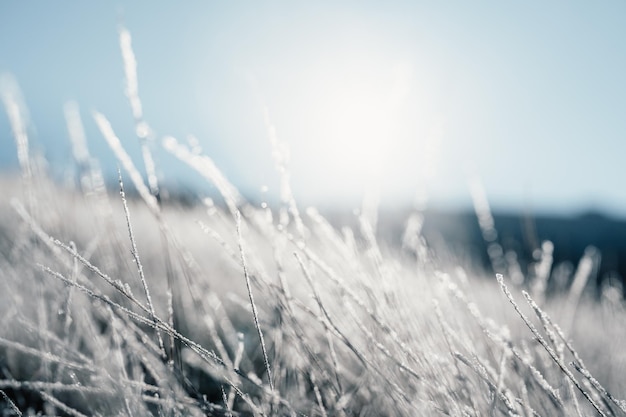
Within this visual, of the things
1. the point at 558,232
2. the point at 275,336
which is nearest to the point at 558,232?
the point at 558,232

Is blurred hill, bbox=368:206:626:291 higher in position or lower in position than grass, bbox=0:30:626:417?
lower

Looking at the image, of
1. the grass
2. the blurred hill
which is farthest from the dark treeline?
the grass

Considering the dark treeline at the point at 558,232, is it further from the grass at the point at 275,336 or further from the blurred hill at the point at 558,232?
the grass at the point at 275,336

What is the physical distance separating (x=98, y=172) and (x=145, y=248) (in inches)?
59.2

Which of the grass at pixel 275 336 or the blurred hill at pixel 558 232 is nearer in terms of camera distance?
the grass at pixel 275 336

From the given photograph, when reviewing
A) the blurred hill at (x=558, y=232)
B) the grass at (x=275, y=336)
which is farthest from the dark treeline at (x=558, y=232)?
the grass at (x=275, y=336)

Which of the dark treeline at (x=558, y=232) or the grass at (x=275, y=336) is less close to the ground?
the grass at (x=275, y=336)

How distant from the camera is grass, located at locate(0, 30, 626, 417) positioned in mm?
741

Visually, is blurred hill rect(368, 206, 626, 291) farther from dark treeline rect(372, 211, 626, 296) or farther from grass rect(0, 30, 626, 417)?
grass rect(0, 30, 626, 417)

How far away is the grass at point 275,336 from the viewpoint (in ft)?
2.43

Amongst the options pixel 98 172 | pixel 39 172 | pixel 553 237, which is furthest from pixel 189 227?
pixel 553 237

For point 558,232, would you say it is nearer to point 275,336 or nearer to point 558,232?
point 558,232

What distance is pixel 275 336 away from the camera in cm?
103

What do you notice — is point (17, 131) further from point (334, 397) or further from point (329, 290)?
point (334, 397)
